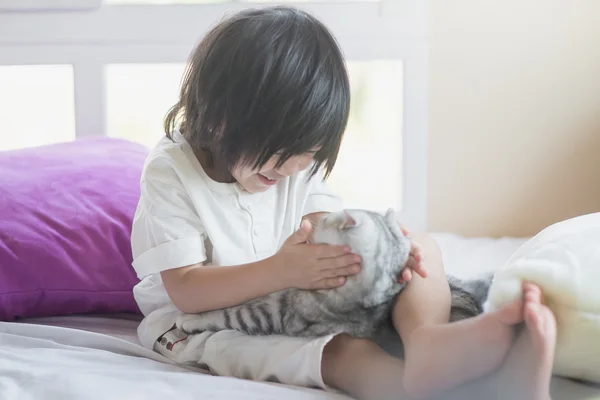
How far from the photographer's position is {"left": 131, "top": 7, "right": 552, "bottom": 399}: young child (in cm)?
90

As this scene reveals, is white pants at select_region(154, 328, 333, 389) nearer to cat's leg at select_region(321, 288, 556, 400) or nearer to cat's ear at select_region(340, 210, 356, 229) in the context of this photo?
cat's leg at select_region(321, 288, 556, 400)

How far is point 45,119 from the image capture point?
1921mm

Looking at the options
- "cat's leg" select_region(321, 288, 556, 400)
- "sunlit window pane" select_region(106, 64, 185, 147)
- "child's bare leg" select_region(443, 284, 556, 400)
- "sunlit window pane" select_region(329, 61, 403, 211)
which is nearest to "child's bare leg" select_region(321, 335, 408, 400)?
"cat's leg" select_region(321, 288, 556, 400)

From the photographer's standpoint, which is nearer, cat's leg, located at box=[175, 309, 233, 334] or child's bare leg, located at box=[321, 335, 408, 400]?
child's bare leg, located at box=[321, 335, 408, 400]

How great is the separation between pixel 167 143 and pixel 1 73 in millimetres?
926

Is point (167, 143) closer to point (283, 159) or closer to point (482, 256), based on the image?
point (283, 159)

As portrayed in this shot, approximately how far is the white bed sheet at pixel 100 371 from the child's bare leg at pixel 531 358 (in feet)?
0.28

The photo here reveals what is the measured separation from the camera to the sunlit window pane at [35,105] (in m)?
1.86

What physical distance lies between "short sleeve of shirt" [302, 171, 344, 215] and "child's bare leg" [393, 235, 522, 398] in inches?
14.8

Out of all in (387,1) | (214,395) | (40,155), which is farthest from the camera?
(387,1)

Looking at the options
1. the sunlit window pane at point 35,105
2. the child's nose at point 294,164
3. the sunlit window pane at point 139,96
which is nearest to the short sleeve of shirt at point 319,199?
the child's nose at point 294,164

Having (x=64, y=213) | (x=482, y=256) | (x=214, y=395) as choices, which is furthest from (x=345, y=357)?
(x=482, y=256)

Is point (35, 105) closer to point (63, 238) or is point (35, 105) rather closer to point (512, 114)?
point (63, 238)

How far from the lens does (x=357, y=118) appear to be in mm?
1954
